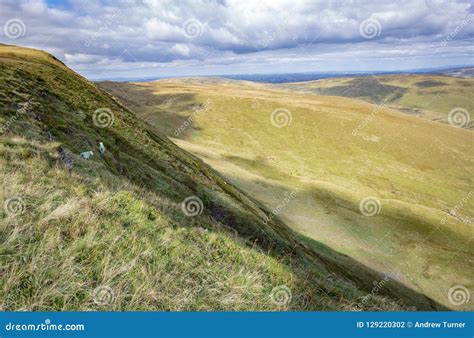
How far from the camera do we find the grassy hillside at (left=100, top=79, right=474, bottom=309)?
56.0 m

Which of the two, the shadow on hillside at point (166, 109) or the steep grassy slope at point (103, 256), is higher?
the shadow on hillside at point (166, 109)

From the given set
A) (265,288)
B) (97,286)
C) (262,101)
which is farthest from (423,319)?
(262,101)

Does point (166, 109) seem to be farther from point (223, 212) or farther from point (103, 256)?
point (103, 256)

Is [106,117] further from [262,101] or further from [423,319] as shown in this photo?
[262,101]

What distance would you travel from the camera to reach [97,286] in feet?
21.2

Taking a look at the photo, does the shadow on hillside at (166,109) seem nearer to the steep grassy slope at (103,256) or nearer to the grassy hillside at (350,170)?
the grassy hillside at (350,170)

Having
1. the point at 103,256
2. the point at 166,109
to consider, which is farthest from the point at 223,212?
the point at 166,109

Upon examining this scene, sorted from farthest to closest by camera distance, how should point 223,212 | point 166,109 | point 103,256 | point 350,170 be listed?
point 166,109 < point 350,170 < point 223,212 < point 103,256

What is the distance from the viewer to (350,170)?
10956 cm

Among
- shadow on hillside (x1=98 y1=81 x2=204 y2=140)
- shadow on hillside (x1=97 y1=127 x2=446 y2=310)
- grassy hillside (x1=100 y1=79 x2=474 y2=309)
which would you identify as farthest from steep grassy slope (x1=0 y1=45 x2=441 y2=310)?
shadow on hillside (x1=98 y1=81 x2=204 y2=140)

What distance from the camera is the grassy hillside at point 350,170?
56.0m

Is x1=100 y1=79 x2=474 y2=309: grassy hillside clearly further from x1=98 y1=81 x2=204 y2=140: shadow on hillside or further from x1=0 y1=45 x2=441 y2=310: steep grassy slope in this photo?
x1=0 y1=45 x2=441 y2=310: steep grassy slope

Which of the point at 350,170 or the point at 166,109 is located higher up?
the point at 166,109

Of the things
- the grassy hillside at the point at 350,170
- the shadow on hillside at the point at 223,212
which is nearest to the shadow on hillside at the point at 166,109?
the grassy hillside at the point at 350,170
